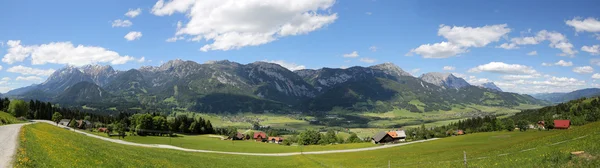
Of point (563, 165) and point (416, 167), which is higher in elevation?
point (563, 165)

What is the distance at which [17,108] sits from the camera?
13988 cm

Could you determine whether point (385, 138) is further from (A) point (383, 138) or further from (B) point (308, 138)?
(B) point (308, 138)

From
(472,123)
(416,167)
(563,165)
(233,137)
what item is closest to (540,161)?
(563,165)

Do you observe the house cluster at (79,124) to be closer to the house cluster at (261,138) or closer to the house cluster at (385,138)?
the house cluster at (261,138)

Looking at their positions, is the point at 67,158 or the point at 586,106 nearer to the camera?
the point at 67,158

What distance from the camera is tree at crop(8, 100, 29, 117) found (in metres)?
138

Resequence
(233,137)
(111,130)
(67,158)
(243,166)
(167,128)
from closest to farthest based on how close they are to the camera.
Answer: (67,158)
(243,166)
(111,130)
(167,128)
(233,137)

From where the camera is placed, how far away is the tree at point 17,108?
137625 millimetres

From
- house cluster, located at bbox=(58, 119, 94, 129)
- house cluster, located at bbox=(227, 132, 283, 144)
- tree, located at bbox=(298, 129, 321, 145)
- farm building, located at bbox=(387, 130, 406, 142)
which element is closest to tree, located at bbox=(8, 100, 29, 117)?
house cluster, located at bbox=(58, 119, 94, 129)

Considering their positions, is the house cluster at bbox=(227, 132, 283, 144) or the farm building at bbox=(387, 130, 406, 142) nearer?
the farm building at bbox=(387, 130, 406, 142)

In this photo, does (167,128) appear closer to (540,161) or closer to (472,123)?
(540,161)

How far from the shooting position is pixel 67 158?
25734 mm

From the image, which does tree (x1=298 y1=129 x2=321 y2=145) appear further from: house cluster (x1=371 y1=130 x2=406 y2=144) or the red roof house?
the red roof house

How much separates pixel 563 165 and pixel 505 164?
6077 millimetres
